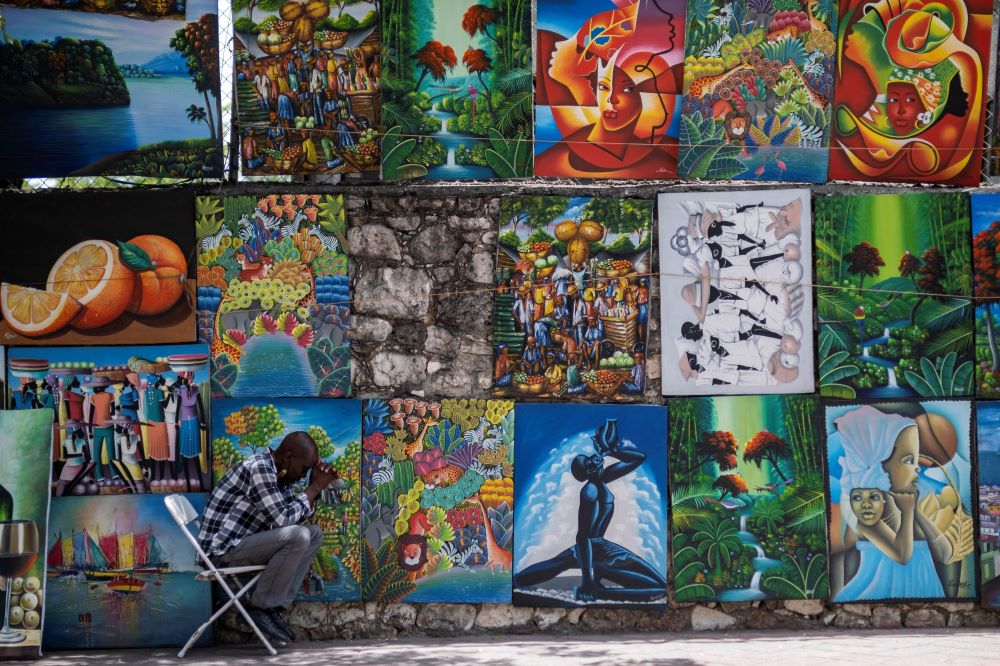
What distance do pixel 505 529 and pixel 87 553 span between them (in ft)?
8.63

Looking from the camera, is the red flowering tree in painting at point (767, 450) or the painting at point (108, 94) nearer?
the red flowering tree in painting at point (767, 450)

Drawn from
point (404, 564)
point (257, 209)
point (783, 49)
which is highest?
point (783, 49)

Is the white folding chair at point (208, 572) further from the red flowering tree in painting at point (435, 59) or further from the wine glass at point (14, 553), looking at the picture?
the red flowering tree in painting at point (435, 59)

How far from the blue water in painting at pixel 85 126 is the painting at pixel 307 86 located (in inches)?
15.6

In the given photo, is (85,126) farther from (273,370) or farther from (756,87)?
(756,87)

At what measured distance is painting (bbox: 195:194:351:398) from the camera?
6.52 metres

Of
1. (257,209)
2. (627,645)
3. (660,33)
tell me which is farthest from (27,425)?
(660,33)

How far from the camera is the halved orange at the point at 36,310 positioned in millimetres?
6535

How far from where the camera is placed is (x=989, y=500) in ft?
21.4

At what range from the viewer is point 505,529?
21.2ft

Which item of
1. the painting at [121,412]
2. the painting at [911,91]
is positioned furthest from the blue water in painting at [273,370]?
the painting at [911,91]

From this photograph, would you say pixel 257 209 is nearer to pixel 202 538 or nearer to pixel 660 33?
pixel 202 538

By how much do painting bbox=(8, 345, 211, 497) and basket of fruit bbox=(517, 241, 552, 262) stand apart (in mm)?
2153

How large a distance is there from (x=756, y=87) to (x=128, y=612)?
17.1 ft
